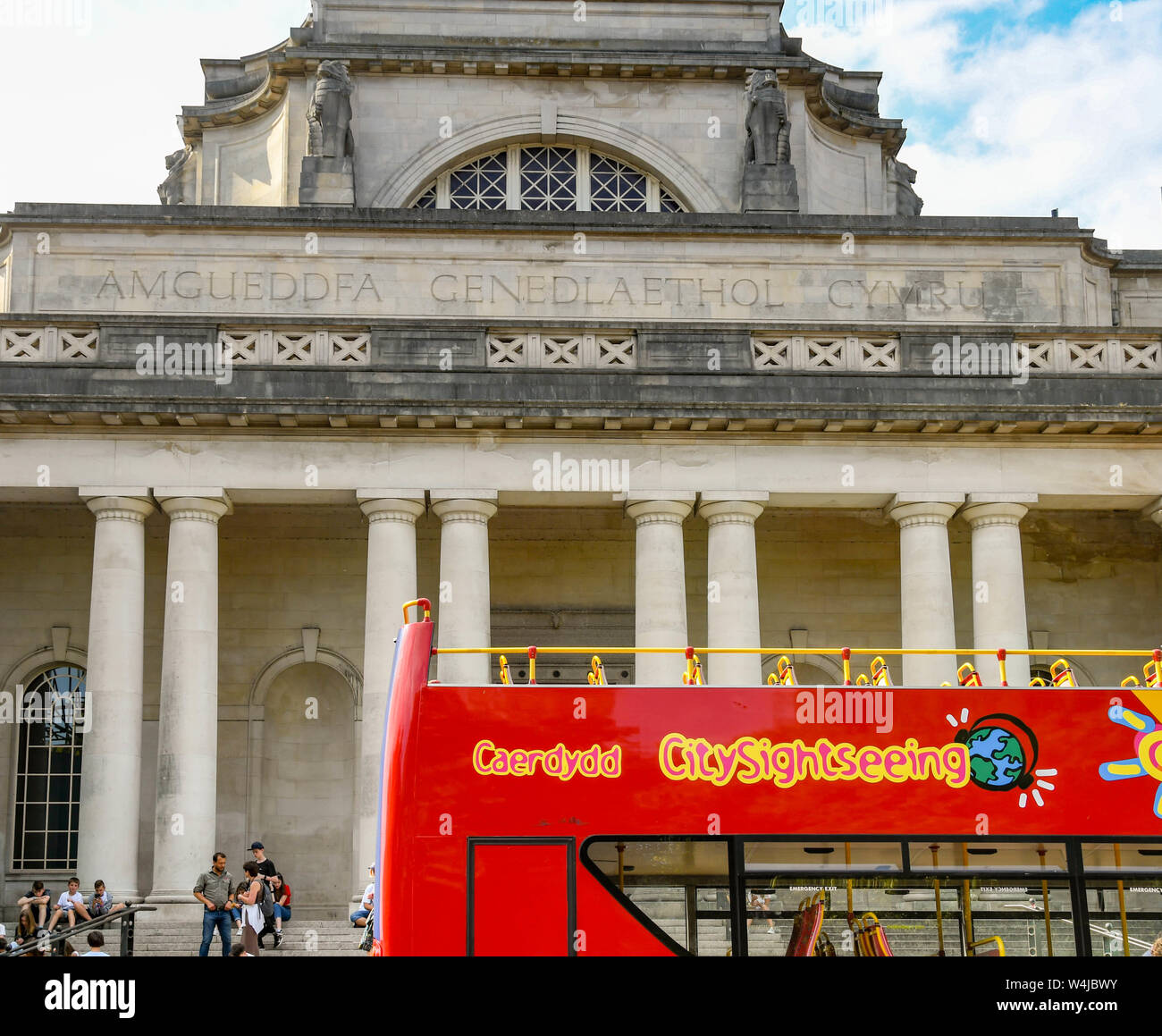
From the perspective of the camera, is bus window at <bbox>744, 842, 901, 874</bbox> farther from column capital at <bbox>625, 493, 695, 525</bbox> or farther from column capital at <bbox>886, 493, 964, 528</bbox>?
column capital at <bbox>886, 493, 964, 528</bbox>

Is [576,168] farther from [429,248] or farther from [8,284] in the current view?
[8,284]

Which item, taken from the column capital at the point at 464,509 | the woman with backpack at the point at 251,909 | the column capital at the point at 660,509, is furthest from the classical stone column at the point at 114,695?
the column capital at the point at 660,509

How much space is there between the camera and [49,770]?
3416 cm

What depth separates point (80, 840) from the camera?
2888 cm

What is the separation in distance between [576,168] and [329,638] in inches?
569

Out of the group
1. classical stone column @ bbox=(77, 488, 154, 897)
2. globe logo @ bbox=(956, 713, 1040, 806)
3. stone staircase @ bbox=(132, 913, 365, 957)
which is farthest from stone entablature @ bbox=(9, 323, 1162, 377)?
globe logo @ bbox=(956, 713, 1040, 806)

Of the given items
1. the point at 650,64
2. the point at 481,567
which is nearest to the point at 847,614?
the point at 481,567

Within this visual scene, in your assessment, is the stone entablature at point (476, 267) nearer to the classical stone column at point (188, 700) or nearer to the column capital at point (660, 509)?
the column capital at point (660, 509)

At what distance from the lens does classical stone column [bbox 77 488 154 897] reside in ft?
94.5

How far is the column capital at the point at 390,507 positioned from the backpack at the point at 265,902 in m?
7.64

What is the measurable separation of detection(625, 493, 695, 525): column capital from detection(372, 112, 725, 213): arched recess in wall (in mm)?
12057

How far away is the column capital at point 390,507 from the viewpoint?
99.6ft

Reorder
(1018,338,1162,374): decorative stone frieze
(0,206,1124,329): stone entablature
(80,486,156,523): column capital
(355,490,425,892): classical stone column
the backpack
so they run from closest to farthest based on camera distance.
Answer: the backpack → (355,490,425,892): classical stone column → (80,486,156,523): column capital → (1018,338,1162,374): decorative stone frieze → (0,206,1124,329): stone entablature

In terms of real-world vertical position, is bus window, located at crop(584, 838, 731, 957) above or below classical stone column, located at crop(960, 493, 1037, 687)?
below
